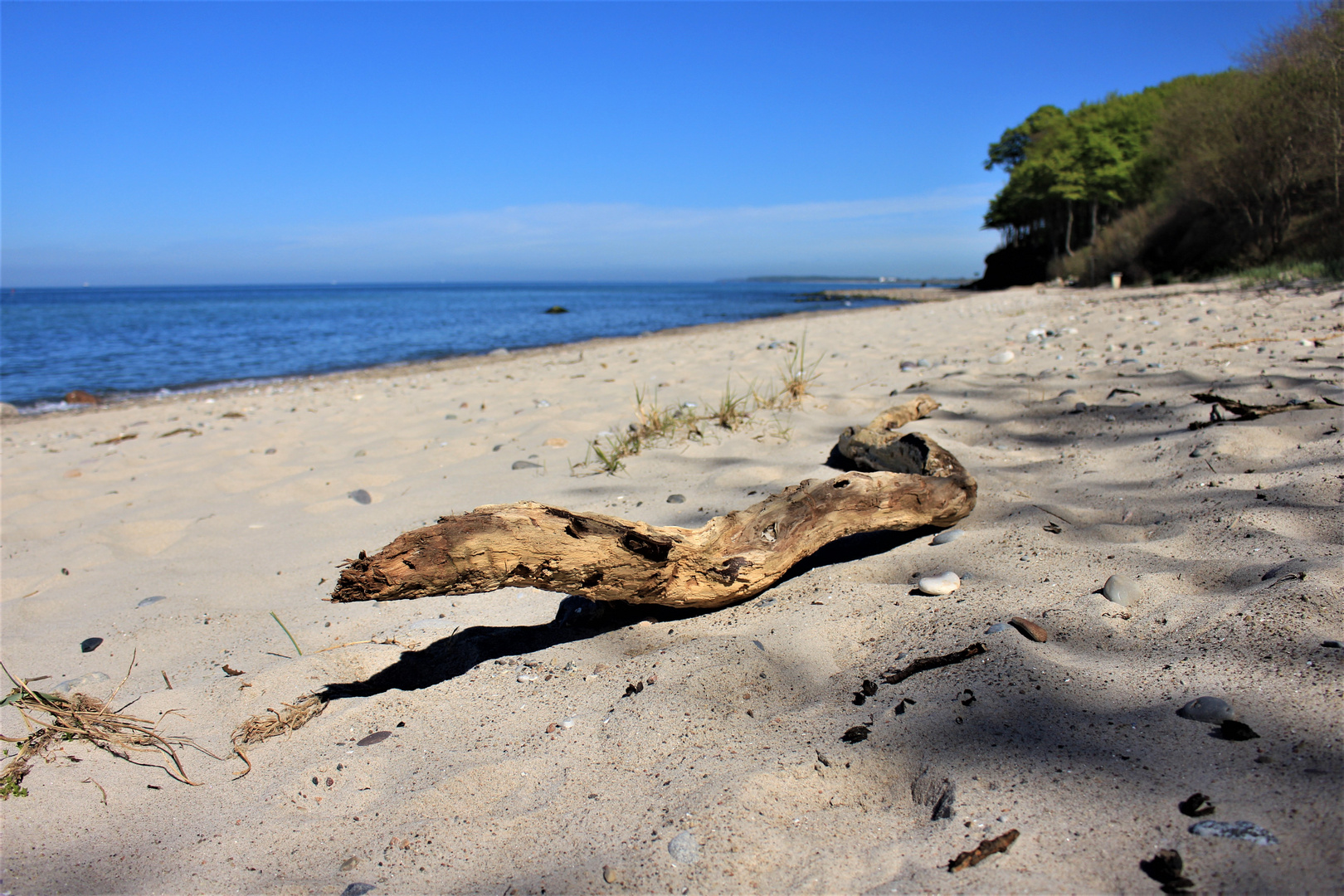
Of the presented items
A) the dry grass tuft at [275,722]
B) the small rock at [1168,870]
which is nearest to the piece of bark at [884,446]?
the small rock at [1168,870]

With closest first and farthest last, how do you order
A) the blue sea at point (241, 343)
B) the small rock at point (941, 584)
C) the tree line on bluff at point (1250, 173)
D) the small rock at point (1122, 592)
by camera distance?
the small rock at point (1122, 592)
the small rock at point (941, 584)
the tree line on bluff at point (1250, 173)
the blue sea at point (241, 343)

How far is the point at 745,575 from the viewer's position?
2156mm

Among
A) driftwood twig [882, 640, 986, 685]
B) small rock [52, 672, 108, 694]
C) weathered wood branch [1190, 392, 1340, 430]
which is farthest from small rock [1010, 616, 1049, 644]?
small rock [52, 672, 108, 694]

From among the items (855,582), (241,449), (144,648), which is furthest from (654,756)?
(241,449)

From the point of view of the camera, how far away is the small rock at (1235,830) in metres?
1.06

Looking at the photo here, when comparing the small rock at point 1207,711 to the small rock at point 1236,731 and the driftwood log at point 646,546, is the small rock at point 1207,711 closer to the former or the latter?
the small rock at point 1236,731

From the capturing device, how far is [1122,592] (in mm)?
1885

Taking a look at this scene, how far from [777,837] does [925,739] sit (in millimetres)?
403

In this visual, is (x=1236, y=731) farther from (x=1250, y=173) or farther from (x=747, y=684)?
(x=1250, y=173)

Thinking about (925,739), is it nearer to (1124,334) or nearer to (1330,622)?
(1330,622)

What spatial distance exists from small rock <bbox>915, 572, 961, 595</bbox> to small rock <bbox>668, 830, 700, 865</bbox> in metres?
1.12

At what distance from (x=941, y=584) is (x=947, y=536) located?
43 centimetres

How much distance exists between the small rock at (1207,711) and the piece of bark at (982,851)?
0.50 m

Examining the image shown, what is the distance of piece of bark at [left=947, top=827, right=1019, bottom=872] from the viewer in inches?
45.1
